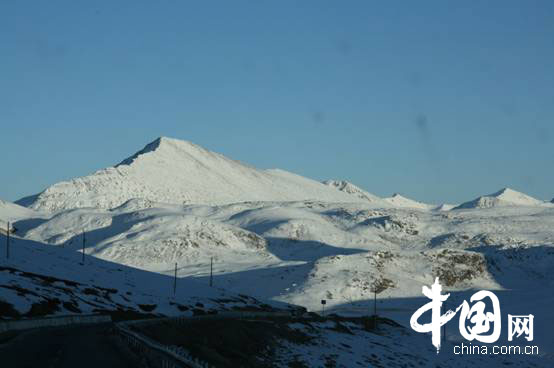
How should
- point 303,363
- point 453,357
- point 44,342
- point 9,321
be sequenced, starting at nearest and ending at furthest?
1. point 44,342
2. point 9,321
3. point 303,363
4. point 453,357

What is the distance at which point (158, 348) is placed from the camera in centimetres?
4053

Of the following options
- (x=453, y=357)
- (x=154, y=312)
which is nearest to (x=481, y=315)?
(x=453, y=357)

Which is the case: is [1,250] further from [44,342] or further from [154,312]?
[44,342]

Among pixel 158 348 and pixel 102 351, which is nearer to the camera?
pixel 158 348

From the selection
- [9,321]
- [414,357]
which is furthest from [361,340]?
[9,321]

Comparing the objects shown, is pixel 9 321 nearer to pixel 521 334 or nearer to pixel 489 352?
pixel 489 352

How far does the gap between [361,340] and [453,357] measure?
1499cm

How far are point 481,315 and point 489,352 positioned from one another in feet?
169

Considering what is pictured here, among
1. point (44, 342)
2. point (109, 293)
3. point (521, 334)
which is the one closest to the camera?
point (44, 342)

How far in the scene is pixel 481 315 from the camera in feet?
633

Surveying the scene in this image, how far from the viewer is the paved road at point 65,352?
128 feet

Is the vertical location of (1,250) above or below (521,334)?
above

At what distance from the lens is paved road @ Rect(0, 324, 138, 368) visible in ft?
128

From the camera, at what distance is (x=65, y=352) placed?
45.4 meters
